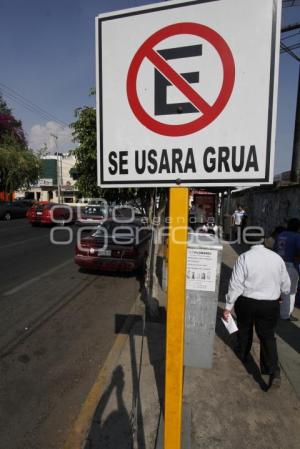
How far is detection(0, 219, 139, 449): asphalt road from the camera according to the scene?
9.74ft

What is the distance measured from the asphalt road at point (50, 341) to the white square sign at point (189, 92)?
2.56 metres

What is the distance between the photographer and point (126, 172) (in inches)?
70.7

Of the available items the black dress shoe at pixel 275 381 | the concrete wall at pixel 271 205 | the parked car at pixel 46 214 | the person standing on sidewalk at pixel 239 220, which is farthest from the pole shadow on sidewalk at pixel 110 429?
the parked car at pixel 46 214

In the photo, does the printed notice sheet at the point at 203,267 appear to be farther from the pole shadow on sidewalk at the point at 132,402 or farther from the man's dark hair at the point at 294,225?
the man's dark hair at the point at 294,225

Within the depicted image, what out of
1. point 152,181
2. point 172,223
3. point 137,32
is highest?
point 137,32

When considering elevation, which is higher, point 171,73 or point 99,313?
point 171,73

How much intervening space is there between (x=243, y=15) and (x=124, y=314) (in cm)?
514

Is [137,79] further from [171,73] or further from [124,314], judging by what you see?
[124,314]

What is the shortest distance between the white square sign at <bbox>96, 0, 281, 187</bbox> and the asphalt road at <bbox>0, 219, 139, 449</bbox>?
8.40ft

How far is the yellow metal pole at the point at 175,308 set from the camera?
1.75 m

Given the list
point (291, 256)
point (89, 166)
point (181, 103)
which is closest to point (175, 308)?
point (181, 103)

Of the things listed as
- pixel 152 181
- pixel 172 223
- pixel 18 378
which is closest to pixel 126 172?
pixel 152 181

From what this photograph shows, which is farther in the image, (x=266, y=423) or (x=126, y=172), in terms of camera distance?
(x=266, y=423)

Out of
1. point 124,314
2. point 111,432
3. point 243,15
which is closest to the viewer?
point 243,15
